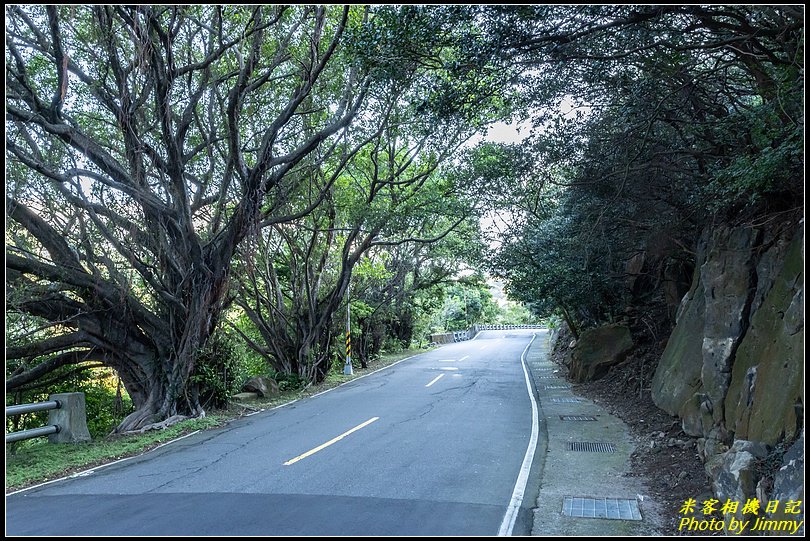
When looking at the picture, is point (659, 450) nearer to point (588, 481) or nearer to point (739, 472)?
point (588, 481)

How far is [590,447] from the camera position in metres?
10.2

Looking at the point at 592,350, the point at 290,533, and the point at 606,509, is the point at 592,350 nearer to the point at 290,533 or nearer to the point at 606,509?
the point at 606,509

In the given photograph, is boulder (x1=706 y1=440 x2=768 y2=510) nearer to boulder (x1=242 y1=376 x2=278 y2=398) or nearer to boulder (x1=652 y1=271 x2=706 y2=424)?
boulder (x1=652 y1=271 x2=706 y2=424)

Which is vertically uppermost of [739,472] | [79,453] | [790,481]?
[79,453]

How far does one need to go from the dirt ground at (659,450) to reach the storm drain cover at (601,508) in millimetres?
319

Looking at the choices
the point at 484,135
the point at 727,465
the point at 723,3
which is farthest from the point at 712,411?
the point at 484,135

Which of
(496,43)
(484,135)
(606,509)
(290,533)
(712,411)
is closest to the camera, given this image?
(290,533)

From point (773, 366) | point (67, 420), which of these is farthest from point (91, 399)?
point (773, 366)

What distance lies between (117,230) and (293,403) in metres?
6.89

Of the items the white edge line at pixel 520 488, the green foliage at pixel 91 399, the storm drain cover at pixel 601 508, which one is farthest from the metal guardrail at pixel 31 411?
the storm drain cover at pixel 601 508

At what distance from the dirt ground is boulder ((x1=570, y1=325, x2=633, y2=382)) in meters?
2.10

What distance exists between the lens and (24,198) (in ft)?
41.4

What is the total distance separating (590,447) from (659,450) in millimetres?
1353

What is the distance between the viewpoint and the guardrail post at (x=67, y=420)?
1122 centimetres
